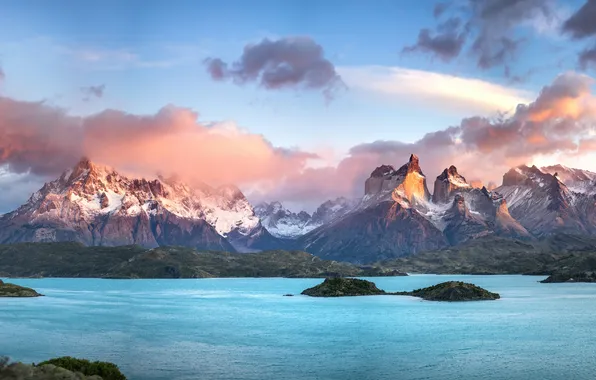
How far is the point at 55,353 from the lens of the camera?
14038cm

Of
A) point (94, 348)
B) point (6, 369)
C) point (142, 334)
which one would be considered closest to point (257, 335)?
point (142, 334)

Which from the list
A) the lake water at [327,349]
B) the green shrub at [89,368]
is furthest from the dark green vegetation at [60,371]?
the lake water at [327,349]

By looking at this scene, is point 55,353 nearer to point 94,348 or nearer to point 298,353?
point 94,348

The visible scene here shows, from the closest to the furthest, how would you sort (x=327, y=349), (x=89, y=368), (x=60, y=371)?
(x=60, y=371) < (x=89, y=368) < (x=327, y=349)

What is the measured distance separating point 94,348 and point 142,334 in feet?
99.5

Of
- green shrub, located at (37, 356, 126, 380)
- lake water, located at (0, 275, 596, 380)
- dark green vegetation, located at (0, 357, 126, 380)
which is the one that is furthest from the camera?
lake water, located at (0, 275, 596, 380)

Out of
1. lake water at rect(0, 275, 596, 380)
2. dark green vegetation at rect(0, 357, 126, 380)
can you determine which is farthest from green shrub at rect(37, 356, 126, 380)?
lake water at rect(0, 275, 596, 380)

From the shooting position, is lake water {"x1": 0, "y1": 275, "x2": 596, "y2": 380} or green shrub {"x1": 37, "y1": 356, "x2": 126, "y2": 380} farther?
lake water {"x1": 0, "y1": 275, "x2": 596, "y2": 380}

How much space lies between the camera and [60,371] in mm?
75938

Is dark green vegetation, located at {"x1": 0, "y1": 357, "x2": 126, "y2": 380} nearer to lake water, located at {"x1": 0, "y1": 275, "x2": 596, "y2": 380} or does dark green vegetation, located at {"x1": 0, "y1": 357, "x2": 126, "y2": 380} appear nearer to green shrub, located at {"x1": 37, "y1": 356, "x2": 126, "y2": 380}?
green shrub, located at {"x1": 37, "y1": 356, "x2": 126, "y2": 380}

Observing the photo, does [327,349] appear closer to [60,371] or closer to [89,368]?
[89,368]

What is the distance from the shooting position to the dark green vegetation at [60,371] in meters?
71.9

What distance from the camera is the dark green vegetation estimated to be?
71875mm

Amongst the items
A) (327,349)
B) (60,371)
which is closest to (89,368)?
Result: (60,371)
